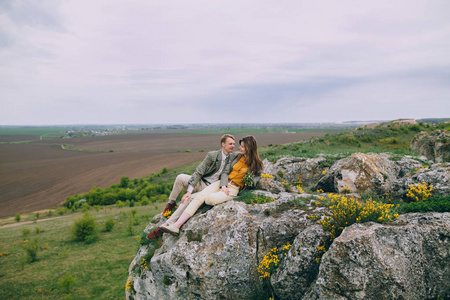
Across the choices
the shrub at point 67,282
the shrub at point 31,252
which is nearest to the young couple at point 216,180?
the shrub at point 67,282

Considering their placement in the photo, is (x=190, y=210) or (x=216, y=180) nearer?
(x=190, y=210)

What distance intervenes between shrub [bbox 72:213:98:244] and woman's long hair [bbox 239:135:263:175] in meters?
20.4

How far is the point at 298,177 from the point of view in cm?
1213

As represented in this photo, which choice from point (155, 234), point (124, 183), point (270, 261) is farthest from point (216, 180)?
point (124, 183)

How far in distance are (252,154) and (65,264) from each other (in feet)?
60.0

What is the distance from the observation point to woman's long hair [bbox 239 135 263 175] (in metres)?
9.02

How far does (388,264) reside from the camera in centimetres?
520

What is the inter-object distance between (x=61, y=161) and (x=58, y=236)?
69439 millimetres

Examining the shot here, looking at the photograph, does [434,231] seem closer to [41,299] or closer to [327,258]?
[327,258]

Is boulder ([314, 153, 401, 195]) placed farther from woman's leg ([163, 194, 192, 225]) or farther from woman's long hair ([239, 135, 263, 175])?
woman's leg ([163, 194, 192, 225])

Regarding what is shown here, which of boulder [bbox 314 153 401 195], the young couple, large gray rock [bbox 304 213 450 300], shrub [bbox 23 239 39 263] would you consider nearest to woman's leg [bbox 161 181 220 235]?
the young couple

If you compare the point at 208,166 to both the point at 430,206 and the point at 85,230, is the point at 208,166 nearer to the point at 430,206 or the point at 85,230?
the point at 430,206

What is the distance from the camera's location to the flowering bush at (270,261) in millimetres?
6820

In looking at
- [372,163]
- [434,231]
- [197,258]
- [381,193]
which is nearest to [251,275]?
[197,258]
